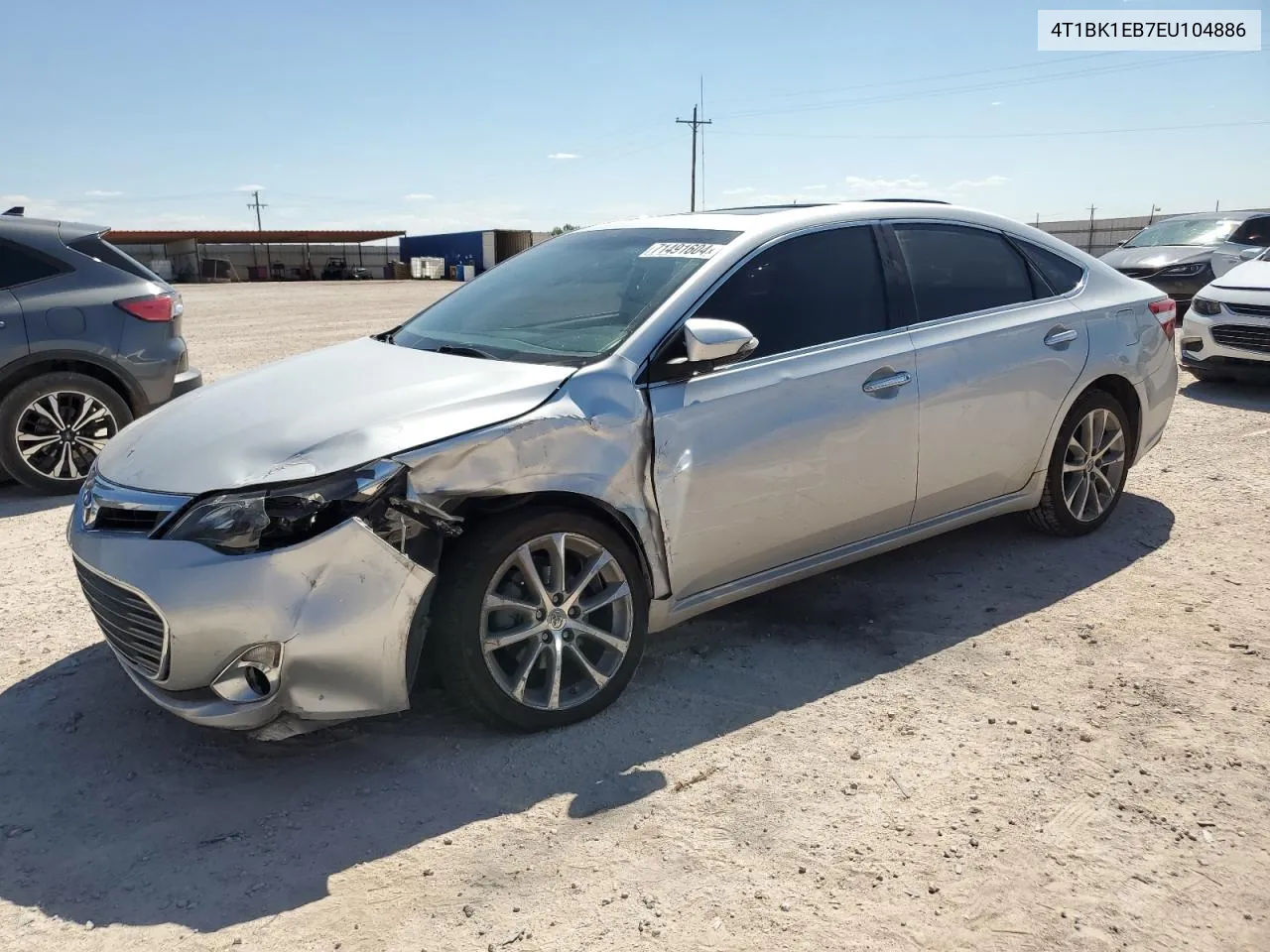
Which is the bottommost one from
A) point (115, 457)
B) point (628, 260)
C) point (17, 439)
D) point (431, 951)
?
point (431, 951)

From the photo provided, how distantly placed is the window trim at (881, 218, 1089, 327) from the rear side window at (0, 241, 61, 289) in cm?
533

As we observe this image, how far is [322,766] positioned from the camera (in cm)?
326

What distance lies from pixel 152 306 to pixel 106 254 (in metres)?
0.49

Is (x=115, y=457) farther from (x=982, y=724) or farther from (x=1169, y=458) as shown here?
(x=1169, y=458)

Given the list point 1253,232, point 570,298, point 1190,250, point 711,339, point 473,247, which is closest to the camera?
point 711,339

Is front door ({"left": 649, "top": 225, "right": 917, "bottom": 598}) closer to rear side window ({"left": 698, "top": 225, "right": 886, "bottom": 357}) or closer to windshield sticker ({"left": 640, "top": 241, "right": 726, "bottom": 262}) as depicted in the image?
Answer: rear side window ({"left": 698, "top": 225, "right": 886, "bottom": 357})

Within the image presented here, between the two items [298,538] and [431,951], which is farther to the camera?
[298,538]

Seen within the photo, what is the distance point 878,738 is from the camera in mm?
3332

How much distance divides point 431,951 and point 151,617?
127 cm

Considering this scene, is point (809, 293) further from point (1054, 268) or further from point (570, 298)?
point (1054, 268)

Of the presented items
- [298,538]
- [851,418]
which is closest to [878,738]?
[851,418]

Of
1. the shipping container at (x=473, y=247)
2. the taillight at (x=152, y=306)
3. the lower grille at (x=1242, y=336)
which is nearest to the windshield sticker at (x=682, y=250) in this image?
the taillight at (x=152, y=306)

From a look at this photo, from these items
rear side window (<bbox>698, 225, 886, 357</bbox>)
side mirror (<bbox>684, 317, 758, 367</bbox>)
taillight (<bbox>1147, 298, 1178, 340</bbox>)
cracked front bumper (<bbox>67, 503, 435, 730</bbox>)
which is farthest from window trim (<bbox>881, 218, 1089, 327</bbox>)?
cracked front bumper (<bbox>67, 503, 435, 730</bbox>)

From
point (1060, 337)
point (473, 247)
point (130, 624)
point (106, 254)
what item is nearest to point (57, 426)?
point (106, 254)
